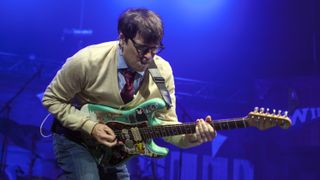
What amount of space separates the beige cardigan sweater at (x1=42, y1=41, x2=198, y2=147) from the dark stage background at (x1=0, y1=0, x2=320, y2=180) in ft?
6.82

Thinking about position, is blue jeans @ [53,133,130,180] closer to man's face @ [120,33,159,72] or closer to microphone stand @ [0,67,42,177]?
man's face @ [120,33,159,72]

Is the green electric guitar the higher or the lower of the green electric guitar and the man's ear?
the lower

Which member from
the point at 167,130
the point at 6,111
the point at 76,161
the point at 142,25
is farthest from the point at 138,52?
the point at 6,111

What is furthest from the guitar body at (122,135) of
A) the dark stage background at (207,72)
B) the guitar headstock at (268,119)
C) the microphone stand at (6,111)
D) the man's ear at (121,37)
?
the microphone stand at (6,111)

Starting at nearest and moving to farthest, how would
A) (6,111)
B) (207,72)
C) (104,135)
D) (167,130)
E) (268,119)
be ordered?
(268,119) → (104,135) → (167,130) → (6,111) → (207,72)

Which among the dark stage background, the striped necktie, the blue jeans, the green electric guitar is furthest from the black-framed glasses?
the dark stage background

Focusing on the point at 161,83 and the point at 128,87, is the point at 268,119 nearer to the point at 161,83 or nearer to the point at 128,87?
the point at 161,83

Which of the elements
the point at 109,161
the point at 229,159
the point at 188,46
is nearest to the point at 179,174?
the point at 229,159

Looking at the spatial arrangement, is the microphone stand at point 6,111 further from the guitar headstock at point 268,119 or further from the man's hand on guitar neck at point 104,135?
the guitar headstock at point 268,119

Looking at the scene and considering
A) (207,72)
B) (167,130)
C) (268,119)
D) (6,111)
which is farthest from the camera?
(207,72)

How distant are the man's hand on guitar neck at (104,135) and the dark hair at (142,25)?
50 cm

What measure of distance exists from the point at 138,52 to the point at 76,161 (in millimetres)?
662

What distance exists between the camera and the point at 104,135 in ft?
7.35

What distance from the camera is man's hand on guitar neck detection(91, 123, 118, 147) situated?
7.33ft
